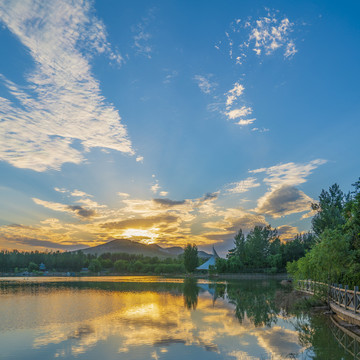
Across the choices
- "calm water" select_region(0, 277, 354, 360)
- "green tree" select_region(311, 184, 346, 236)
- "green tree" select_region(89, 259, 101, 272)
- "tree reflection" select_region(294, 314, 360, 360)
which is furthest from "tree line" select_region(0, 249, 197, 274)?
"tree reflection" select_region(294, 314, 360, 360)

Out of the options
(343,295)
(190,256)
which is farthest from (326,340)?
(190,256)

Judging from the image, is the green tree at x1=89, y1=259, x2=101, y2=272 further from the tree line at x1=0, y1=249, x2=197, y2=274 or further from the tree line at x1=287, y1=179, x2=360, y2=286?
the tree line at x1=287, y1=179, x2=360, y2=286

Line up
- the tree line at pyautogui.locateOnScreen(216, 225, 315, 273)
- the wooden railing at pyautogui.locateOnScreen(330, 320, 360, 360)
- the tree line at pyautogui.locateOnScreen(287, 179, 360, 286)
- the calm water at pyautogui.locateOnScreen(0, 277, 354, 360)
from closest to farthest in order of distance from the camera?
the calm water at pyautogui.locateOnScreen(0, 277, 354, 360) < the wooden railing at pyautogui.locateOnScreen(330, 320, 360, 360) < the tree line at pyautogui.locateOnScreen(287, 179, 360, 286) < the tree line at pyautogui.locateOnScreen(216, 225, 315, 273)

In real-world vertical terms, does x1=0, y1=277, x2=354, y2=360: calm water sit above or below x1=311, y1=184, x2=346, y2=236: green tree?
below

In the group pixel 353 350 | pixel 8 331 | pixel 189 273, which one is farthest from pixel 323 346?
pixel 189 273

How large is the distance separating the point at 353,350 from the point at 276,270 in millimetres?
80328

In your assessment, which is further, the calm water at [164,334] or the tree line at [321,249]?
the tree line at [321,249]

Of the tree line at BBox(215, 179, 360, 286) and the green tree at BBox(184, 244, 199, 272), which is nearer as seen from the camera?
the tree line at BBox(215, 179, 360, 286)

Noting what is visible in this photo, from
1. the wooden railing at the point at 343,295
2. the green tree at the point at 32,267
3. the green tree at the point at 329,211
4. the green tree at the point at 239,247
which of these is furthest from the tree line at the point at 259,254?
the green tree at the point at 32,267

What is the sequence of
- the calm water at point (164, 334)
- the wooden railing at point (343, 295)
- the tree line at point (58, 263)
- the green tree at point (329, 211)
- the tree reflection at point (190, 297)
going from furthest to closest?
the tree line at point (58, 263) < the green tree at point (329, 211) < the tree reflection at point (190, 297) < the wooden railing at point (343, 295) < the calm water at point (164, 334)

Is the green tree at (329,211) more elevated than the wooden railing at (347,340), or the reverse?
the green tree at (329,211)

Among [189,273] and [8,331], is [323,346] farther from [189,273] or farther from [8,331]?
[189,273]

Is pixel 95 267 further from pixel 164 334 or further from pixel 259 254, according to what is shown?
pixel 164 334

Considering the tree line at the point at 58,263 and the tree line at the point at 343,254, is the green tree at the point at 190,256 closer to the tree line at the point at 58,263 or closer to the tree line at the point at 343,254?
the tree line at the point at 58,263
